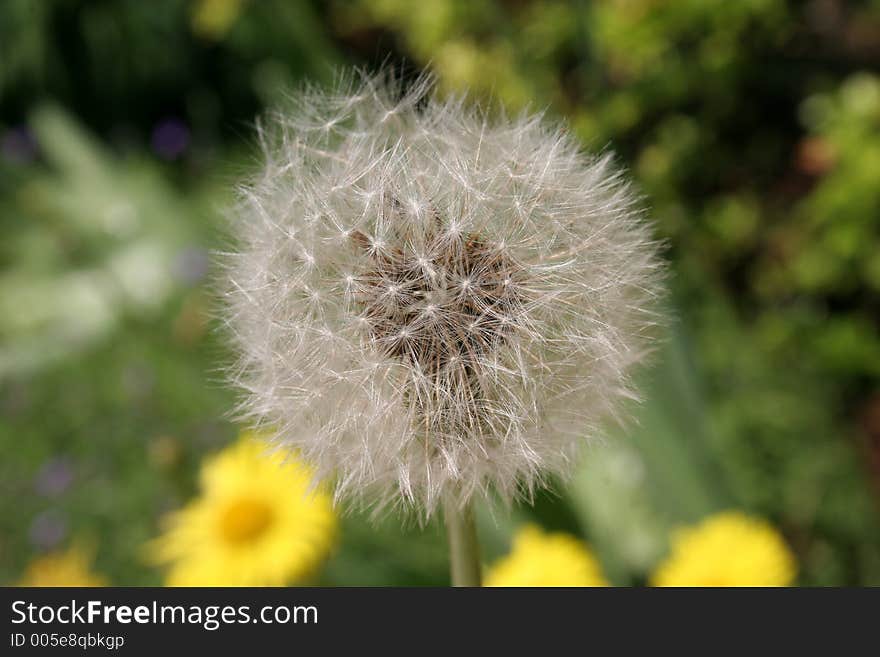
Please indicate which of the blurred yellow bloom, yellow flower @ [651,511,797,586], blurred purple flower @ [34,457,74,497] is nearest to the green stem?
yellow flower @ [651,511,797,586]

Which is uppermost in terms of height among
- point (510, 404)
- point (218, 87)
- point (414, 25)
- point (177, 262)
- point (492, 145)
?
point (218, 87)

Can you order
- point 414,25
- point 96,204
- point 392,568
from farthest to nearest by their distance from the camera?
point 96,204 < point 414,25 < point 392,568

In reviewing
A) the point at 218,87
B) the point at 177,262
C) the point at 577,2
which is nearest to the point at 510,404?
the point at 577,2

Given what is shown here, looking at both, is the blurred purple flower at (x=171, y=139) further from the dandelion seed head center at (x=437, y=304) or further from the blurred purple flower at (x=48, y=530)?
the dandelion seed head center at (x=437, y=304)

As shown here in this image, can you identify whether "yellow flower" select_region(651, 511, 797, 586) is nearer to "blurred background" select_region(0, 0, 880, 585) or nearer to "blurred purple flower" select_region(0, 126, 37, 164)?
"blurred background" select_region(0, 0, 880, 585)

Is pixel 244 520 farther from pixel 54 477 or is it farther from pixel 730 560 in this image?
pixel 54 477

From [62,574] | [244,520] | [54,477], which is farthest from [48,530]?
[244,520]
